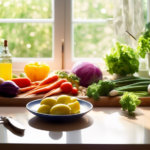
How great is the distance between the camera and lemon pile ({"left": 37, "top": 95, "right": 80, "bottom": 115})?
817 mm

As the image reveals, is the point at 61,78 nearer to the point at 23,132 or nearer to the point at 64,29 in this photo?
the point at 64,29

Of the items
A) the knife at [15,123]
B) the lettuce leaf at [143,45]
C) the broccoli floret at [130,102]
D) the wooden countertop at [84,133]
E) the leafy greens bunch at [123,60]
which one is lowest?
the wooden countertop at [84,133]

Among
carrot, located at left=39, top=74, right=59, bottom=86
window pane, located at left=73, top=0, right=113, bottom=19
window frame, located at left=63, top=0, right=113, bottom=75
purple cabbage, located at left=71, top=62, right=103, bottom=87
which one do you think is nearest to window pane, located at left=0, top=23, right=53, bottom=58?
window frame, located at left=63, top=0, right=113, bottom=75

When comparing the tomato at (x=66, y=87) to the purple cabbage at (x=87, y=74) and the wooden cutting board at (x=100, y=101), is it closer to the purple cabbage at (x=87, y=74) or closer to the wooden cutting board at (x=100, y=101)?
the wooden cutting board at (x=100, y=101)

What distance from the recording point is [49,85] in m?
1.32

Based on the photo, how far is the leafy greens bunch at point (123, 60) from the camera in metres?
1.52

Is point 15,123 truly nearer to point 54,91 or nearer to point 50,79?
point 54,91

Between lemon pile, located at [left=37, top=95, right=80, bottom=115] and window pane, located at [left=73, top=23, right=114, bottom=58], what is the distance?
1.00 metres

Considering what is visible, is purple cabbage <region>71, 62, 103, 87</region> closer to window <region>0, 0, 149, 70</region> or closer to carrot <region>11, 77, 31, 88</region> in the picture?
window <region>0, 0, 149, 70</region>

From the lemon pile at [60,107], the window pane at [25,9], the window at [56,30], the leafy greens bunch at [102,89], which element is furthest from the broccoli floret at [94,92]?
the window pane at [25,9]

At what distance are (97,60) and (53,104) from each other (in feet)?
3.43

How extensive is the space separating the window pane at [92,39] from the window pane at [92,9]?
7 centimetres

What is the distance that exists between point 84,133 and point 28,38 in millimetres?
1312

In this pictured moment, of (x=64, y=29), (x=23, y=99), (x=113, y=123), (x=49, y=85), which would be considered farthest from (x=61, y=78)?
(x=113, y=123)
